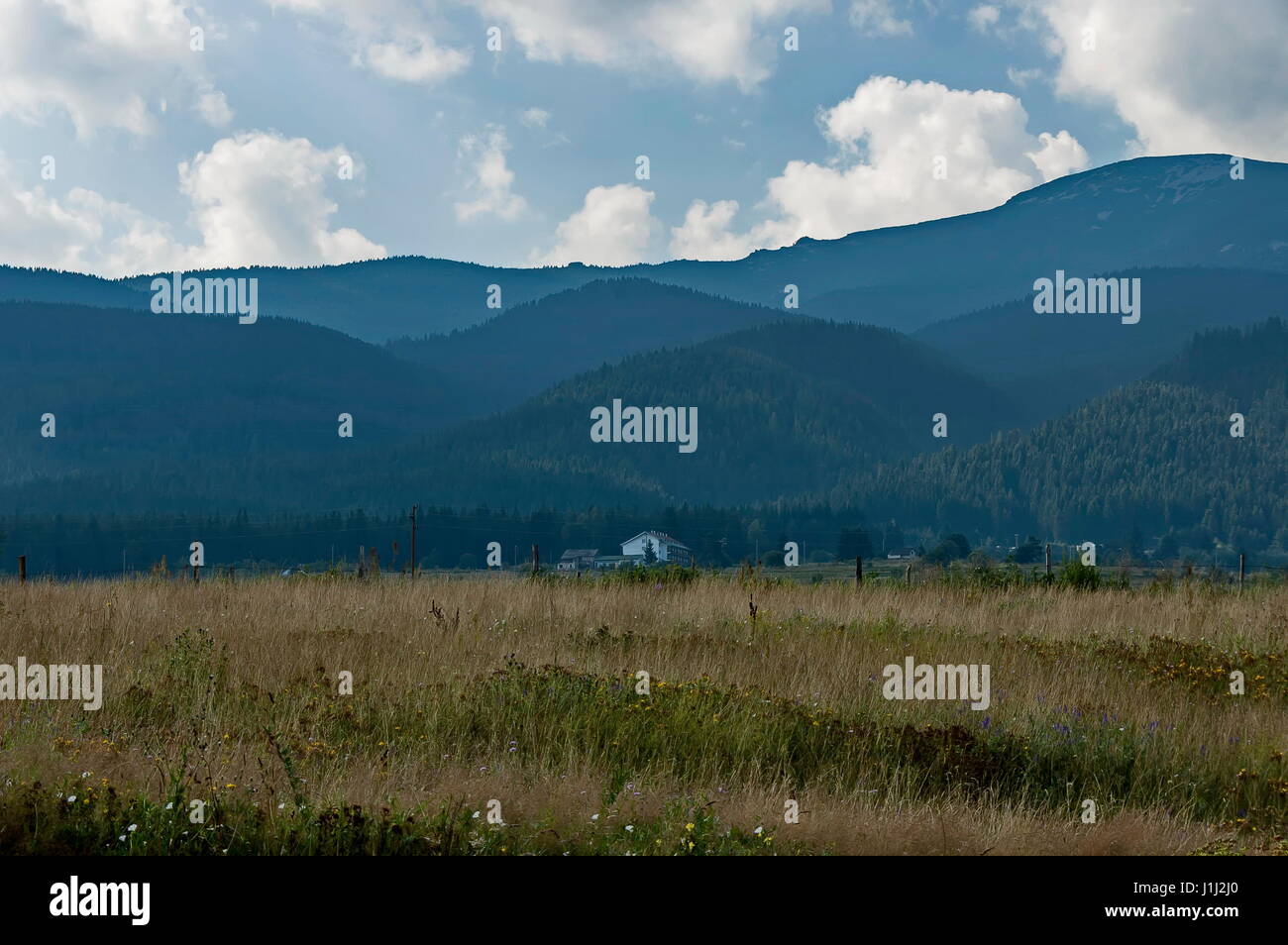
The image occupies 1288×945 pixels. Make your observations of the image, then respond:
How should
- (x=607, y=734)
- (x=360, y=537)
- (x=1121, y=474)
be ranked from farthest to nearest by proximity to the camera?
(x=1121, y=474)
(x=360, y=537)
(x=607, y=734)

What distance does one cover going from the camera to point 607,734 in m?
9.02

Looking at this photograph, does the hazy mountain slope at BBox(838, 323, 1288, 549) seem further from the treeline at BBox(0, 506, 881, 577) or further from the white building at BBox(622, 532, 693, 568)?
the white building at BBox(622, 532, 693, 568)

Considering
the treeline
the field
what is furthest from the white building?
the field

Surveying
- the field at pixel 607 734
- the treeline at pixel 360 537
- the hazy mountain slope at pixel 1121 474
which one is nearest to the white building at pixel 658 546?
the treeline at pixel 360 537

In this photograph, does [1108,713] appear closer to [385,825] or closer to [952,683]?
[952,683]

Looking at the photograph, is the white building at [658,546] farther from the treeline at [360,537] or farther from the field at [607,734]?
the field at [607,734]

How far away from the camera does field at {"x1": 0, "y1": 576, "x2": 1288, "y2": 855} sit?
6520 millimetres

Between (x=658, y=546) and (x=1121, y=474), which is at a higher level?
(x=1121, y=474)

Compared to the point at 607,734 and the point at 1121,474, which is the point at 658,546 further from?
the point at 1121,474

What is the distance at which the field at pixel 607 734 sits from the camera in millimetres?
6520

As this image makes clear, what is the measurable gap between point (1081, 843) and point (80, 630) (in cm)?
1030

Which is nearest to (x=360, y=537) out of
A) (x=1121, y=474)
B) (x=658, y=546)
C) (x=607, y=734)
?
(x=658, y=546)
